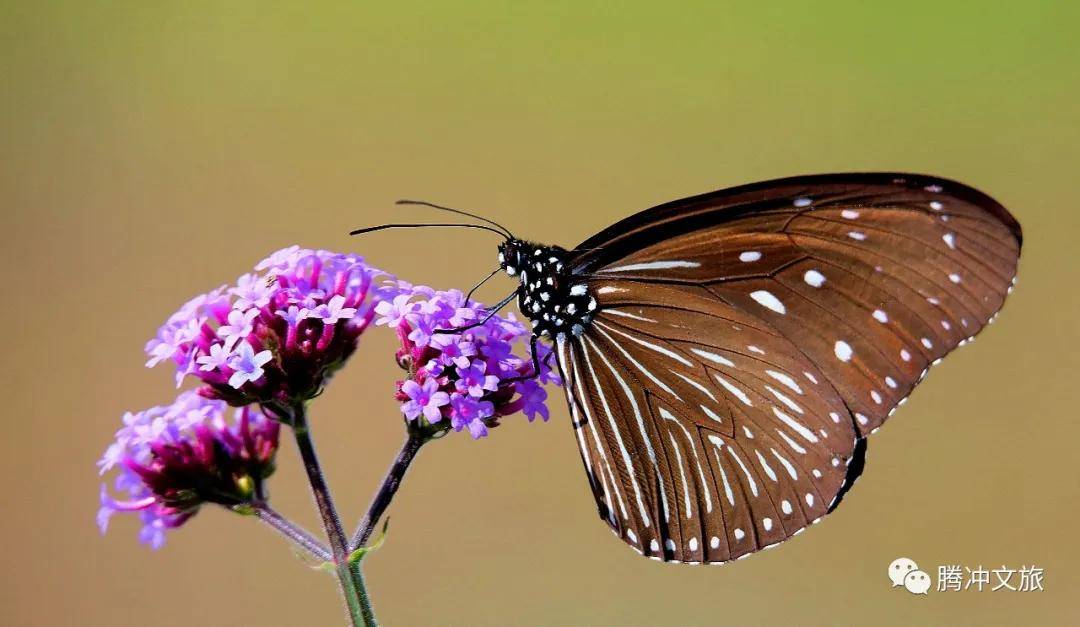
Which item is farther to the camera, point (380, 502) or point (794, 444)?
point (794, 444)

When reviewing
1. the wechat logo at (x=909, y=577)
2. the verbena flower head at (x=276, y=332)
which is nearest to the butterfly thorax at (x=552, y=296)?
the verbena flower head at (x=276, y=332)

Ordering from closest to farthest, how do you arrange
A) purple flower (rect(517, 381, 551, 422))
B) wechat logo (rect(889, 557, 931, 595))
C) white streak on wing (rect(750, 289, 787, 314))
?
white streak on wing (rect(750, 289, 787, 314)), purple flower (rect(517, 381, 551, 422)), wechat logo (rect(889, 557, 931, 595))

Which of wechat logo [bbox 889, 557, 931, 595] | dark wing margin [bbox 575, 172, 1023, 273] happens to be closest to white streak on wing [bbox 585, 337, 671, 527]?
dark wing margin [bbox 575, 172, 1023, 273]

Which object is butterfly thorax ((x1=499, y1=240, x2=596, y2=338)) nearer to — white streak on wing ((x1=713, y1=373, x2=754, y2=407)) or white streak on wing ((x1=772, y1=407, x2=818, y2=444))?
white streak on wing ((x1=713, y1=373, x2=754, y2=407))

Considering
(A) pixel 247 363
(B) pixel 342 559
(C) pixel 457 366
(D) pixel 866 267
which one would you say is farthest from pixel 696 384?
(A) pixel 247 363

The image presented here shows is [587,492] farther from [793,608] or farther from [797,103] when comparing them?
[797,103]

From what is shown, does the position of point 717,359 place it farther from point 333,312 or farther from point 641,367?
point 333,312
